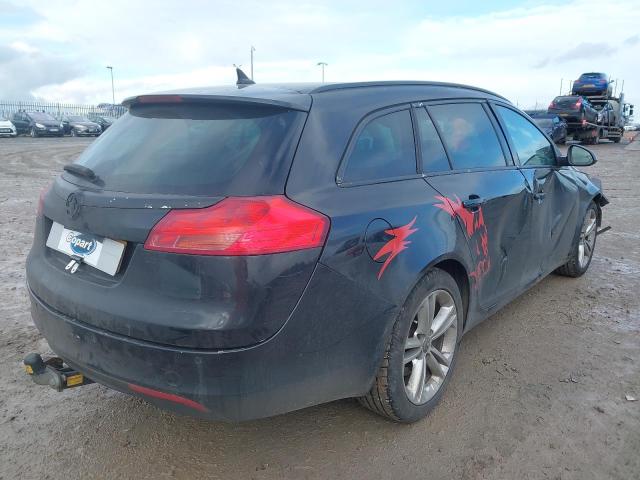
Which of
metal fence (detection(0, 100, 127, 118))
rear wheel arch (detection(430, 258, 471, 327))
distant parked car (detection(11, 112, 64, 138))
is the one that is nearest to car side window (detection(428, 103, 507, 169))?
rear wheel arch (detection(430, 258, 471, 327))

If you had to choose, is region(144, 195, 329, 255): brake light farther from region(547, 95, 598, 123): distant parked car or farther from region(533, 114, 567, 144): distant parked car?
region(547, 95, 598, 123): distant parked car

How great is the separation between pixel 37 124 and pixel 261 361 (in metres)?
31.1

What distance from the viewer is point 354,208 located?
2271 millimetres

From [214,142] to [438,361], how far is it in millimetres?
1624

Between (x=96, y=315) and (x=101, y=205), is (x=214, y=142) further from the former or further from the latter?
(x=96, y=315)

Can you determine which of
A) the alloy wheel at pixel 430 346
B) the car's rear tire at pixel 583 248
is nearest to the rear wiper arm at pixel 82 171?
the alloy wheel at pixel 430 346

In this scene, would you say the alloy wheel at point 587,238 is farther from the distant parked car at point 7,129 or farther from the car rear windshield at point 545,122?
the distant parked car at point 7,129

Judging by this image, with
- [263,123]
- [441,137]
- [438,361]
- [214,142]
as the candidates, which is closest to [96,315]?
[214,142]

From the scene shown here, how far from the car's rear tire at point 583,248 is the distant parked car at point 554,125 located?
51.6 ft

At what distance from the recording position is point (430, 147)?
9.60 ft

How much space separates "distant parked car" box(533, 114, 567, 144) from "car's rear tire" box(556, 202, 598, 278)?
1571 centimetres

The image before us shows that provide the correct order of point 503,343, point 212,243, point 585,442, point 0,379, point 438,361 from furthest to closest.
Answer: point 503,343 → point 0,379 → point 438,361 → point 585,442 → point 212,243

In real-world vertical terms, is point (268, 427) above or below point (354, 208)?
below

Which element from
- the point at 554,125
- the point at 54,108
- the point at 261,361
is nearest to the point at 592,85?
the point at 554,125
